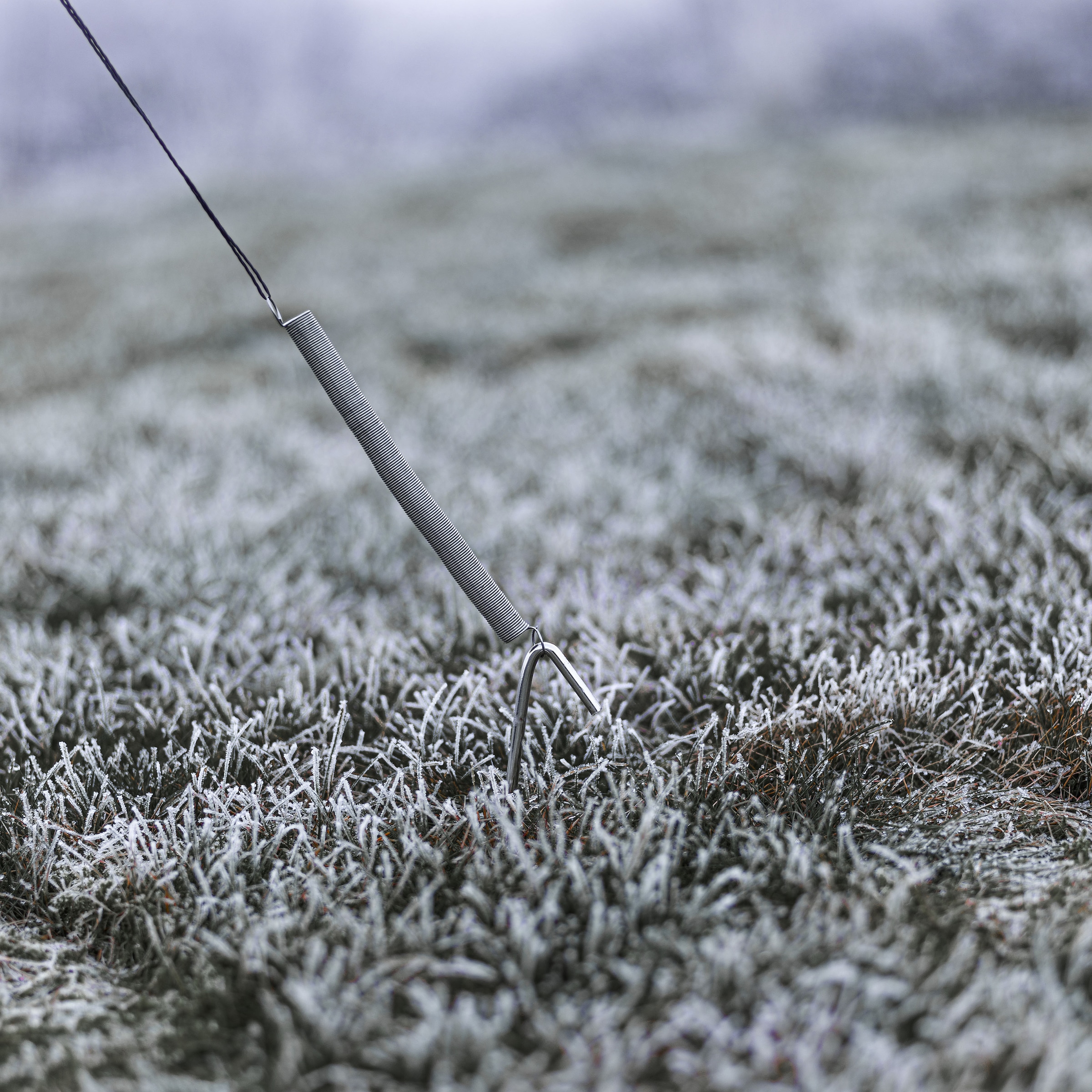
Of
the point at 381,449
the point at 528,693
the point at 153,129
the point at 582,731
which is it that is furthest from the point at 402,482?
the point at 153,129

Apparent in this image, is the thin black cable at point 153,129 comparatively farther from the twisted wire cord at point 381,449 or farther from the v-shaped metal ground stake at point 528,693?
the v-shaped metal ground stake at point 528,693

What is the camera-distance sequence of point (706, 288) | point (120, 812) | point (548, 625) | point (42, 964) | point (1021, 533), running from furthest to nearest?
point (706, 288), point (1021, 533), point (548, 625), point (120, 812), point (42, 964)

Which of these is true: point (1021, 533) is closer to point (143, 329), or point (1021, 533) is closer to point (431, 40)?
point (143, 329)

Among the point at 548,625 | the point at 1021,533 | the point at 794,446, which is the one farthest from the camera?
the point at 794,446

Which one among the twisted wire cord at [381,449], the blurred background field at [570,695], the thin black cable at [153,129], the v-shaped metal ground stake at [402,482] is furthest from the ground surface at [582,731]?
the thin black cable at [153,129]

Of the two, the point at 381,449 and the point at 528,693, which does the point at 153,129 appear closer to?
the point at 381,449

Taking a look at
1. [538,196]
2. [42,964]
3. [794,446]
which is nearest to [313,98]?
[538,196]

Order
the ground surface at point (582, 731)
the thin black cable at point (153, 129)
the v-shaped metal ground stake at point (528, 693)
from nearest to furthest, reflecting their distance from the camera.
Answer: the ground surface at point (582, 731)
the thin black cable at point (153, 129)
the v-shaped metal ground stake at point (528, 693)
